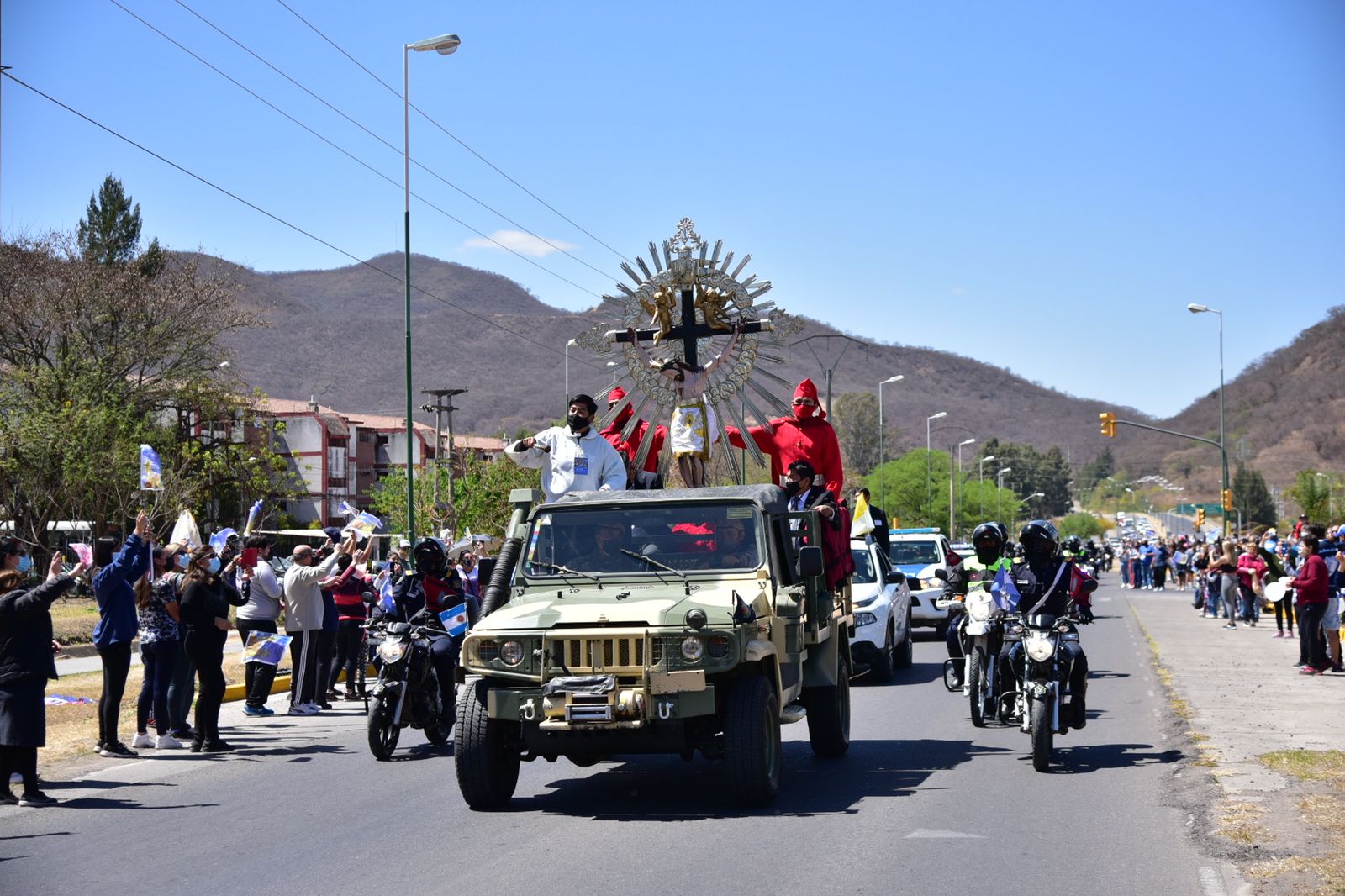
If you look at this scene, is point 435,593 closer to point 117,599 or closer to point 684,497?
point 117,599

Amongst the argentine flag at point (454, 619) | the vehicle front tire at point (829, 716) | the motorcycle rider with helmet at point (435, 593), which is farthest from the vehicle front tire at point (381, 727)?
the vehicle front tire at point (829, 716)

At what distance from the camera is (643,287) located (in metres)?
13.9

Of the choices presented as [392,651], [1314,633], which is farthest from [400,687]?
[1314,633]

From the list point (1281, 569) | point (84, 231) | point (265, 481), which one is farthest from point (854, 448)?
point (1281, 569)

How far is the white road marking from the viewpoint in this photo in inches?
289

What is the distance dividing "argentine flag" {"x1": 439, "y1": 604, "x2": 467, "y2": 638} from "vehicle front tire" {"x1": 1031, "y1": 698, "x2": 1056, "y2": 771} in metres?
4.81

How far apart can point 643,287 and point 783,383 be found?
1584 millimetres

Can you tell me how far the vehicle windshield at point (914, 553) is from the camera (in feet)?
86.9

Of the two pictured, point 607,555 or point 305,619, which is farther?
point 305,619

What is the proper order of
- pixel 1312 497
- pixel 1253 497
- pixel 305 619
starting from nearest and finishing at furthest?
pixel 305 619, pixel 1312 497, pixel 1253 497

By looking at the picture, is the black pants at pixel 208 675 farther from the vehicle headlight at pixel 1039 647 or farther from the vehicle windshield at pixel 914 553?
the vehicle windshield at pixel 914 553

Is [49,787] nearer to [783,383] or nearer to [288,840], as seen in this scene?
[288,840]

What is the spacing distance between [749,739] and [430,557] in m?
4.48

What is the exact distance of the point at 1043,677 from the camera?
11.0m
